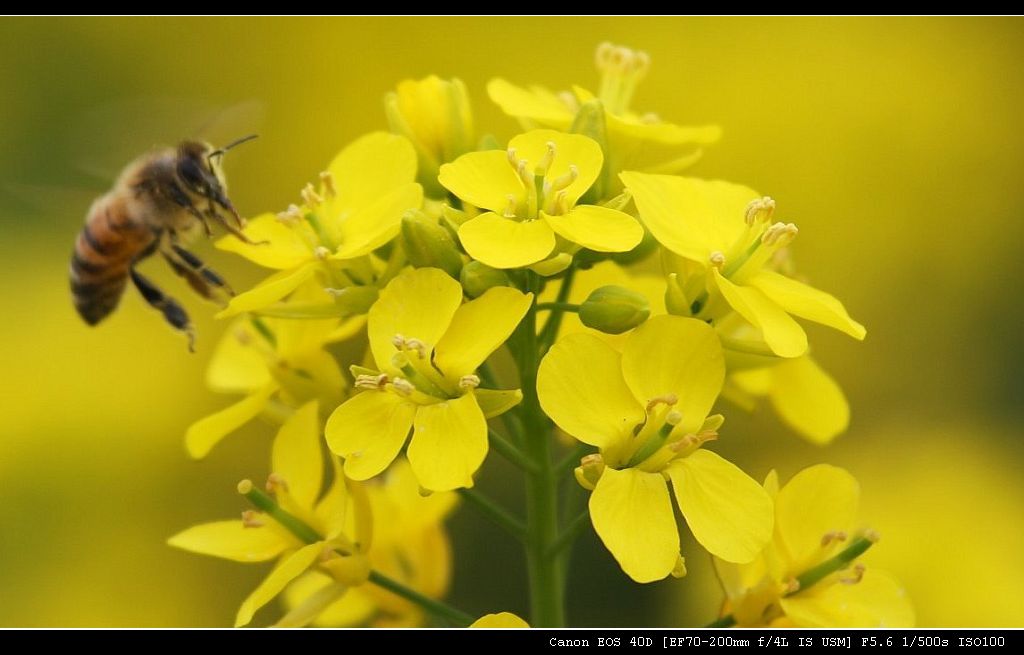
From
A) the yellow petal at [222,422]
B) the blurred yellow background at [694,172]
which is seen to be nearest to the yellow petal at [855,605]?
the yellow petal at [222,422]

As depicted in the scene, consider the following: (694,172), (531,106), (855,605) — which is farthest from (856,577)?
(694,172)

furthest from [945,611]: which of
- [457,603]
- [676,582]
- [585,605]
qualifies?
[457,603]

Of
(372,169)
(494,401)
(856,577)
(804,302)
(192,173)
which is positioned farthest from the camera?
(192,173)

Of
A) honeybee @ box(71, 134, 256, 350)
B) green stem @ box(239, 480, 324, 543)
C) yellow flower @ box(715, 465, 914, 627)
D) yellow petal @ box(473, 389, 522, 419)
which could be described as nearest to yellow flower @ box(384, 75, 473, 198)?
honeybee @ box(71, 134, 256, 350)

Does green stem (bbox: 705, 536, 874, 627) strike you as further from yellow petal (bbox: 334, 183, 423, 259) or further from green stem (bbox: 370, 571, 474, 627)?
yellow petal (bbox: 334, 183, 423, 259)

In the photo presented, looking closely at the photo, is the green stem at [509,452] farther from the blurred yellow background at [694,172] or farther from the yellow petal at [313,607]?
the blurred yellow background at [694,172]

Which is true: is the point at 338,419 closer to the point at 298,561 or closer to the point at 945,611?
the point at 298,561

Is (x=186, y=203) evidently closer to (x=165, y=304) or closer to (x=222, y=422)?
(x=165, y=304)
